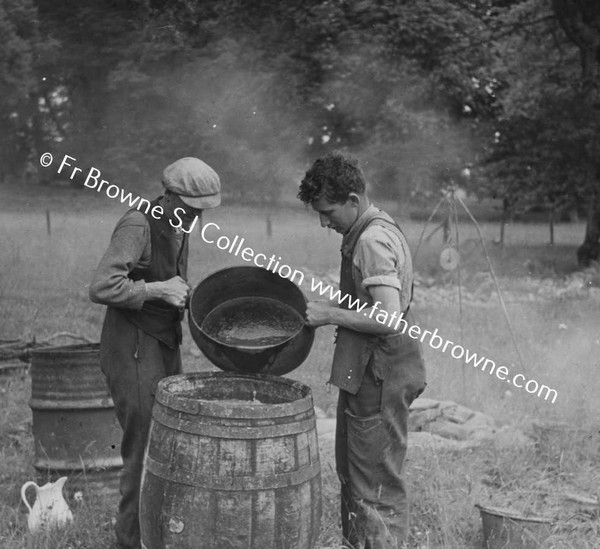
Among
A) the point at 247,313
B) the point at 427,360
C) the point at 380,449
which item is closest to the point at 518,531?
the point at 380,449

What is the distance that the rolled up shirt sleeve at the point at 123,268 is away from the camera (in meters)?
3.36

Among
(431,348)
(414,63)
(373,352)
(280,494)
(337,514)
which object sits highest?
(414,63)

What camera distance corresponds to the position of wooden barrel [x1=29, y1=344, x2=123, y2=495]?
4473mm

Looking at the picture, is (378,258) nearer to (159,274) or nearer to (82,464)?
(159,274)

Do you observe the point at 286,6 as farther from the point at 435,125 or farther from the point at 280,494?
the point at 280,494

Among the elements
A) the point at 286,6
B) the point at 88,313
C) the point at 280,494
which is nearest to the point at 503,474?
the point at 280,494

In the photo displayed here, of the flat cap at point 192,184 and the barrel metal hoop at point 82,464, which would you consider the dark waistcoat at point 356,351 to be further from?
the barrel metal hoop at point 82,464

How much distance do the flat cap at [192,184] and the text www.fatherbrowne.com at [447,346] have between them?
0.72 m

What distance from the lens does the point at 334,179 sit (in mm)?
3371

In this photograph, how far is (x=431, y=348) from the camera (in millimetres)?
8320

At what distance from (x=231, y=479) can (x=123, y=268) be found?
3.39ft


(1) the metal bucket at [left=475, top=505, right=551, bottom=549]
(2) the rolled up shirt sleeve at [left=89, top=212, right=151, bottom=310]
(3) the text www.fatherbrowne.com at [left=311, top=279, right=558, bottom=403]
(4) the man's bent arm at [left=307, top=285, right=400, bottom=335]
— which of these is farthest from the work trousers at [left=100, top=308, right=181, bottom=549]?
(1) the metal bucket at [left=475, top=505, right=551, bottom=549]

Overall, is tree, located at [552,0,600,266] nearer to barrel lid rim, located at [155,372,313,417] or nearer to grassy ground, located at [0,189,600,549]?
grassy ground, located at [0,189,600,549]

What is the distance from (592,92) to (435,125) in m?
3.62
